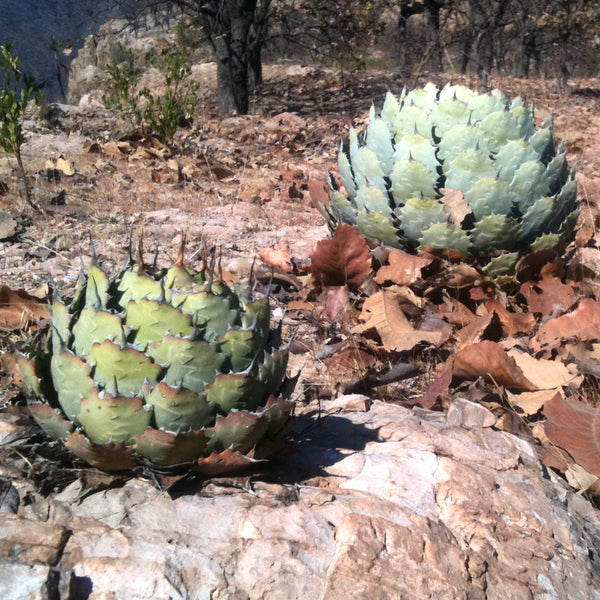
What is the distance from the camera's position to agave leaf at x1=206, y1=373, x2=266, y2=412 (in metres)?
1.51

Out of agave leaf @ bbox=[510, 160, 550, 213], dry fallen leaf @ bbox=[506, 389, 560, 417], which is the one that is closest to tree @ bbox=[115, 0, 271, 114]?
agave leaf @ bbox=[510, 160, 550, 213]

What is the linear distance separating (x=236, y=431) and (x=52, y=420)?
40 centimetres

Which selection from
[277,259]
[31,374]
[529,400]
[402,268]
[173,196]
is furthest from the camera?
[173,196]

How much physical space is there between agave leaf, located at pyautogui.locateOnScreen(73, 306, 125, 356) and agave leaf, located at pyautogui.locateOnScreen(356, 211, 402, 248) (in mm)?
1731

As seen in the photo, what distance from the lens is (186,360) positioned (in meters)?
1.51

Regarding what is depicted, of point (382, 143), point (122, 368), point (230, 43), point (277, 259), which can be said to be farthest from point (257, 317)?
point (230, 43)

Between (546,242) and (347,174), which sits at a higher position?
(347,174)

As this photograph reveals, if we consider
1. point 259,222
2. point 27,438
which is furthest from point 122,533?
point 259,222

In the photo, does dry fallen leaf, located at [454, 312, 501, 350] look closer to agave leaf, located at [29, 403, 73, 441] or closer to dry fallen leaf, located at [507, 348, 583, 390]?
dry fallen leaf, located at [507, 348, 583, 390]

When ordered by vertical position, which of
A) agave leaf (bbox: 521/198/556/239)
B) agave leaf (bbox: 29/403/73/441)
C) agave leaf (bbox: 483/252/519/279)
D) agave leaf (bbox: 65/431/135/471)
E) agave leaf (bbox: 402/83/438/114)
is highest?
agave leaf (bbox: 402/83/438/114)

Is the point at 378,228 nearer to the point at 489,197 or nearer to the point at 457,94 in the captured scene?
the point at 489,197

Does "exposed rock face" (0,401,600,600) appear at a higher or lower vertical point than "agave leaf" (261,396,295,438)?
lower

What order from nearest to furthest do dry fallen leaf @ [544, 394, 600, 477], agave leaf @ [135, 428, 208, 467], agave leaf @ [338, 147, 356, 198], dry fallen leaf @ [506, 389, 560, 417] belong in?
agave leaf @ [135, 428, 208, 467] < dry fallen leaf @ [544, 394, 600, 477] < dry fallen leaf @ [506, 389, 560, 417] < agave leaf @ [338, 147, 356, 198]

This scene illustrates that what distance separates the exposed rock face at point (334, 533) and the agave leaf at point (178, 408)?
0.17 m
